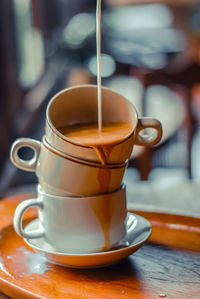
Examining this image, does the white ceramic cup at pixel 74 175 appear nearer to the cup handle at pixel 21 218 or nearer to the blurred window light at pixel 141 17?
the cup handle at pixel 21 218

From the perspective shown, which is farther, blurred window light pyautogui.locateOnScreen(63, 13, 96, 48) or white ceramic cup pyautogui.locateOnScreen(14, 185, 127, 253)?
blurred window light pyautogui.locateOnScreen(63, 13, 96, 48)

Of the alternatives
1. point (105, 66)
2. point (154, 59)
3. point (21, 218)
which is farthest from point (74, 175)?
point (154, 59)

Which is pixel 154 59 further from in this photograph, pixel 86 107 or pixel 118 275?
pixel 118 275

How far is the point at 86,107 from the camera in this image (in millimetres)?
743

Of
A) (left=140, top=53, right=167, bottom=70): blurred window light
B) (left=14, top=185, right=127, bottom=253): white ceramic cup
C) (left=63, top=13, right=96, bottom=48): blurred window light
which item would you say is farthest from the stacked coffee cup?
(left=140, top=53, right=167, bottom=70): blurred window light

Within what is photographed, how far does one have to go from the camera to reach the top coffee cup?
2.04 ft

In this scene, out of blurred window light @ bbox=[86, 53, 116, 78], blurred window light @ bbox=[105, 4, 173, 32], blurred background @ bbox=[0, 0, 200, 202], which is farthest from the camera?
blurred window light @ bbox=[105, 4, 173, 32]

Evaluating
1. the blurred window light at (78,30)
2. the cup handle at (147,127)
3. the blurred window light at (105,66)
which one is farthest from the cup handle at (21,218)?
the blurred window light at (78,30)

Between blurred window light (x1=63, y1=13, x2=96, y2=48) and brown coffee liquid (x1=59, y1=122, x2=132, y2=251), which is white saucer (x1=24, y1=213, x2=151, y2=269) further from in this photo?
blurred window light (x1=63, y1=13, x2=96, y2=48)

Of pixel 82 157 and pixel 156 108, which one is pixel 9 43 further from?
pixel 82 157

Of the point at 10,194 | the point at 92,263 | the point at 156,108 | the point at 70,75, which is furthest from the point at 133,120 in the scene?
the point at 70,75

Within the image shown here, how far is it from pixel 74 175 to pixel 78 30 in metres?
4.79

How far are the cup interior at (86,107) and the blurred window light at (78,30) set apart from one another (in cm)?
413

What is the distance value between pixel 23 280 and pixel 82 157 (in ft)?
0.73
